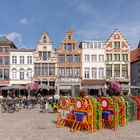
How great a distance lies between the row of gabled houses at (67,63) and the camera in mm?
40344

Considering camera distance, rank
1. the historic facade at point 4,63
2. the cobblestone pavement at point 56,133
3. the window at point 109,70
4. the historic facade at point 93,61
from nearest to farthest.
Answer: the cobblestone pavement at point 56,133 < the historic facade at point 4,63 < the historic facade at point 93,61 < the window at point 109,70

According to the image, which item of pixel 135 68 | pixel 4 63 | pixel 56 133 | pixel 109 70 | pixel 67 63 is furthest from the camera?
pixel 135 68

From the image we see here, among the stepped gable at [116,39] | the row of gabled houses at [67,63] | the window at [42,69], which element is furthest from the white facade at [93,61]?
the window at [42,69]

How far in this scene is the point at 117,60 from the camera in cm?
4078

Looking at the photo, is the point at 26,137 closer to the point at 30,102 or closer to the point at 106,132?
the point at 106,132

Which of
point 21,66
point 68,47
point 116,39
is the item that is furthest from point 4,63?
point 116,39

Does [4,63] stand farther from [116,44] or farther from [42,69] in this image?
[116,44]

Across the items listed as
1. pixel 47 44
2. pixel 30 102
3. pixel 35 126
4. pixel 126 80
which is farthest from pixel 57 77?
pixel 35 126

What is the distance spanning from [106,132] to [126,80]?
102 ft

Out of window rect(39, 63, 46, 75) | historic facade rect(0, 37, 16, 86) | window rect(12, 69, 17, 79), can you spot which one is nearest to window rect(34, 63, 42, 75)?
window rect(39, 63, 46, 75)

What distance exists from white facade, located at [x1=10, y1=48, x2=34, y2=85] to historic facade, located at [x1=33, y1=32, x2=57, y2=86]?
871 millimetres

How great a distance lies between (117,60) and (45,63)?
12090mm

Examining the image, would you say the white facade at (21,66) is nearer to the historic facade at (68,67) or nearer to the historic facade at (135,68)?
the historic facade at (68,67)

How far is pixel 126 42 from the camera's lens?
135 ft
